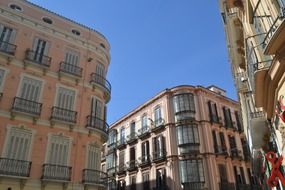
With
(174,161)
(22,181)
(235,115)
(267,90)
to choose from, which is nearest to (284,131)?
(267,90)

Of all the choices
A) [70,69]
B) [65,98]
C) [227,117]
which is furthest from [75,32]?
[227,117]

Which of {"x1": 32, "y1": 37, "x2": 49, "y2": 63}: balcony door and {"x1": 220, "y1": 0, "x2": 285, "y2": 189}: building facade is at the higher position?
{"x1": 32, "y1": 37, "x2": 49, "y2": 63}: balcony door

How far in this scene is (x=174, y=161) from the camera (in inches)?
1067

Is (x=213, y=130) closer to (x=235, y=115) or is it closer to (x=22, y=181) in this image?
(x=235, y=115)

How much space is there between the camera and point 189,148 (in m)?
27.3

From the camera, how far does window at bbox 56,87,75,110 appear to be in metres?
17.3

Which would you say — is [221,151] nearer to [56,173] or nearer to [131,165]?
[131,165]

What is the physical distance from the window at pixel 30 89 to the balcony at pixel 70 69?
6.67 feet

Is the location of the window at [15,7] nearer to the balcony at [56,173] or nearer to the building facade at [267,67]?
the balcony at [56,173]

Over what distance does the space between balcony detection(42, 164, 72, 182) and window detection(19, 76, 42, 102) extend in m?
4.45

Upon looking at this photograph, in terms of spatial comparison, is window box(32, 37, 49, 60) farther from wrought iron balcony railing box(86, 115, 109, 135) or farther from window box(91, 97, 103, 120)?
wrought iron balcony railing box(86, 115, 109, 135)

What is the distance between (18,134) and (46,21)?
9.38 metres

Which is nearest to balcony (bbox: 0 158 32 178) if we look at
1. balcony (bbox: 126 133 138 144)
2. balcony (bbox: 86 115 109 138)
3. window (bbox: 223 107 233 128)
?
balcony (bbox: 86 115 109 138)

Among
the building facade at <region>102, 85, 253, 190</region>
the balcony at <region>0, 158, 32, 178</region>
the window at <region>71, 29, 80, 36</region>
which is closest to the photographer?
the balcony at <region>0, 158, 32, 178</region>
